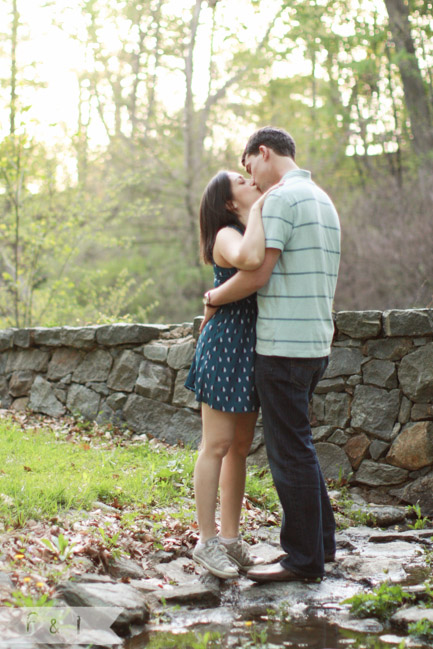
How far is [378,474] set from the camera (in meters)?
4.88

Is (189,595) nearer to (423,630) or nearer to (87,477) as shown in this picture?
(423,630)

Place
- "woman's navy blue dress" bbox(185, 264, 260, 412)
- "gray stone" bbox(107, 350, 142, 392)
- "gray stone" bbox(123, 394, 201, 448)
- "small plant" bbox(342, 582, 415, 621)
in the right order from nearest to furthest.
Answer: "small plant" bbox(342, 582, 415, 621), "woman's navy blue dress" bbox(185, 264, 260, 412), "gray stone" bbox(123, 394, 201, 448), "gray stone" bbox(107, 350, 142, 392)

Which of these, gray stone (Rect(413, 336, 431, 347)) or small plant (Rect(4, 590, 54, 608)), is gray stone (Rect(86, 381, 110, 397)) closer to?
gray stone (Rect(413, 336, 431, 347))

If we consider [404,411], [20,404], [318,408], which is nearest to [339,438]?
[318,408]

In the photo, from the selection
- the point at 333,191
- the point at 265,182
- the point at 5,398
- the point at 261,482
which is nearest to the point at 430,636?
the point at 265,182

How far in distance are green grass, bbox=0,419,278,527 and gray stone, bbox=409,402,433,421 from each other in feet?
3.74

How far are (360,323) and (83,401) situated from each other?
3037 mm

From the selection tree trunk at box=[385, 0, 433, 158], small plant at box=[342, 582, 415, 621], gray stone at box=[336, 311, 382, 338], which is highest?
tree trunk at box=[385, 0, 433, 158]

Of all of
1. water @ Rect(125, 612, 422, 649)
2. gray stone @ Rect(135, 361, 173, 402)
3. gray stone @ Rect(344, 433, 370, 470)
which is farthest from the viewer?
gray stone @ Rect(135, 361, 173, 402)

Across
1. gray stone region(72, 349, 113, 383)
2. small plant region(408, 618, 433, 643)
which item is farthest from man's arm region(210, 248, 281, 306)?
gray stone region(72, 349, 113, 383)

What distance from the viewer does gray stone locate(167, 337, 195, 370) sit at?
19.6 feet

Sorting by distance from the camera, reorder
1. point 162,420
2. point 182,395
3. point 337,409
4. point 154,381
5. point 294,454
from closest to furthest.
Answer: point 294,454 → point 337,409 → point 182,395 → point 162,420 → point 154,381

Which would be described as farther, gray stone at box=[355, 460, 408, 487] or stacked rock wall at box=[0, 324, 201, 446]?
stacked rock wall at box=[0, 324, 201, 446]

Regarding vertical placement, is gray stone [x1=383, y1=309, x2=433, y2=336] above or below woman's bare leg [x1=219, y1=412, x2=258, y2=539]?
above
